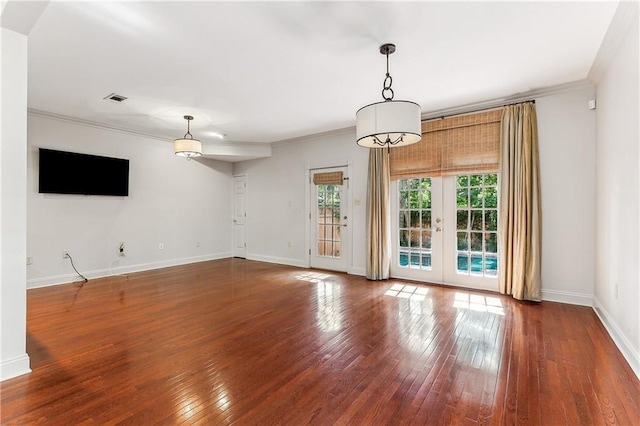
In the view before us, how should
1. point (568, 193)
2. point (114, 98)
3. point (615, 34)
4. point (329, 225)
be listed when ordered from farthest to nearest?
point (329, 225), point (114, 98), point (568, 193), point (615, 34)

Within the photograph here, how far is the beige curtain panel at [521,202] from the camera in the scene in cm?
388

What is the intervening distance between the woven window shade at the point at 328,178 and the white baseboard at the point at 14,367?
4.75 m

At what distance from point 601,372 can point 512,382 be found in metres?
0.75

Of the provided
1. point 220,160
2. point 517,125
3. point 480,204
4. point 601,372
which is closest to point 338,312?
point 601,372

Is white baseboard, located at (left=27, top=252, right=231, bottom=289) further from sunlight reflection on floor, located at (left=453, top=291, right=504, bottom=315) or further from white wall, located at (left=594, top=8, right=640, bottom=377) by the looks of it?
white wall, located at (left=594, top=8, right=640, bottom=377)

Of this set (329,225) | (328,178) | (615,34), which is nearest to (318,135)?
(328,178)

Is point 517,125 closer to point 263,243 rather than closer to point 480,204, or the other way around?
point 480,204

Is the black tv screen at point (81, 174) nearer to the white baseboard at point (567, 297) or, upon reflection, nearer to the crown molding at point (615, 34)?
the crown molding at point (615, 34)

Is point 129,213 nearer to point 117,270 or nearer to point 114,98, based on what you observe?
point 117,270

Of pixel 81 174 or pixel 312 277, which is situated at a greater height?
pixel 81 174

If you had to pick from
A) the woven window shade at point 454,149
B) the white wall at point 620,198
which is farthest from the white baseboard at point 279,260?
the white wall at point 620,198

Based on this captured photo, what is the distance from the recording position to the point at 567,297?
3801mm

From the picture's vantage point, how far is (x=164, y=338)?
2832 mm

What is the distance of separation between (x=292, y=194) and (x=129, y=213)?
10.5 feet
